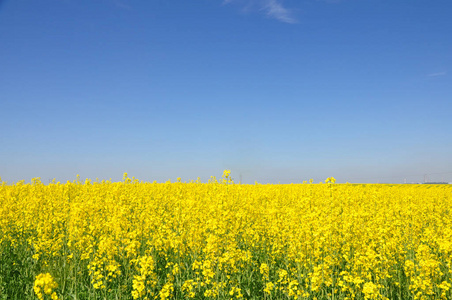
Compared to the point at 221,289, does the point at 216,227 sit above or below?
above

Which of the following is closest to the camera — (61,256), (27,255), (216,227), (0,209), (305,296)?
(305,296)

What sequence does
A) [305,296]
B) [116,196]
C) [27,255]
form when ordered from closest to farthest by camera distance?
[305,296], [27,255], [116,196]

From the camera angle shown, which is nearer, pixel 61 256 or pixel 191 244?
pixel 191 244

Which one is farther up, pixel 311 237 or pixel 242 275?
pixel 311 237

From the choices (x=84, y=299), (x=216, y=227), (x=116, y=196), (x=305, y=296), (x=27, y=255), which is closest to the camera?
(x=305, y=296)

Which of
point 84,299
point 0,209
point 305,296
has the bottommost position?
point 84,299

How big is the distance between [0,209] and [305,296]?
982cm

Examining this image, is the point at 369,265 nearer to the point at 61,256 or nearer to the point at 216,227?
the point at 216,227

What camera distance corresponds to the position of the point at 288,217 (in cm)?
838

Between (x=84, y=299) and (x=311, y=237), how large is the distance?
189 inches

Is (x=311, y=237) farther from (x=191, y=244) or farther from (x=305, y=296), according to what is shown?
(x=191, y=244)

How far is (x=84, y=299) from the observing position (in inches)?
231

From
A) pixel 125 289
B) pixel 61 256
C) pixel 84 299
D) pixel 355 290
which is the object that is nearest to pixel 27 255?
pixel 61 256

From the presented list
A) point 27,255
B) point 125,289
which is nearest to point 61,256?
point 27,255
